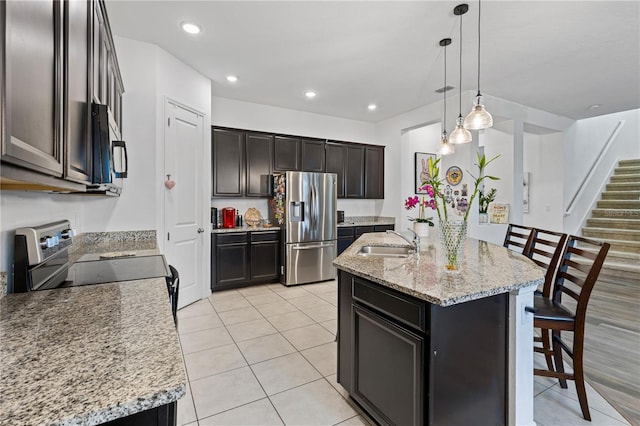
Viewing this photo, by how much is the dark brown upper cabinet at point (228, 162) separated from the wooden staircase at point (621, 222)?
6.34m

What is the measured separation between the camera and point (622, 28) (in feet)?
9.29

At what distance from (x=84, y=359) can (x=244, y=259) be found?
369 centimetres

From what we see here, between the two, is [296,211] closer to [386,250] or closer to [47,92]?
[386,250]

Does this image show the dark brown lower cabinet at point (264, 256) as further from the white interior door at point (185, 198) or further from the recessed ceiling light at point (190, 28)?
the recessed ceiling light at point (190, 28)

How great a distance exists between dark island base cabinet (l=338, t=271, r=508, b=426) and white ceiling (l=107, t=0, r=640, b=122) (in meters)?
2.35

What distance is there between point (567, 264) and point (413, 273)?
1.18m

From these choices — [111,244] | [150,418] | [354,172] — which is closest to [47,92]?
[150,418]

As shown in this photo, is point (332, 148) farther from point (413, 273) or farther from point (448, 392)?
point (448, 392)

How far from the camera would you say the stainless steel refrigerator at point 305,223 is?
4.52 meters

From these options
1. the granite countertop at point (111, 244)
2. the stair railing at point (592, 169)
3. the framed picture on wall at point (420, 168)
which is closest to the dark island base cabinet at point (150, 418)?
the granite countertop at point (111, 244)

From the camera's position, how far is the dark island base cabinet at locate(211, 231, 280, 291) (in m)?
4.18

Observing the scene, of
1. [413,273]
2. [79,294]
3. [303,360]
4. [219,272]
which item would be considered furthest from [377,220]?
[79,294]

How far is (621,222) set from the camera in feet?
19.8

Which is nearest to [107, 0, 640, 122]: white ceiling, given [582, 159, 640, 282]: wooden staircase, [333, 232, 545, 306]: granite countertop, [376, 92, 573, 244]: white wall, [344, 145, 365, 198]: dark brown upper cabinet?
[376, 92, 573, 244]: white wall
